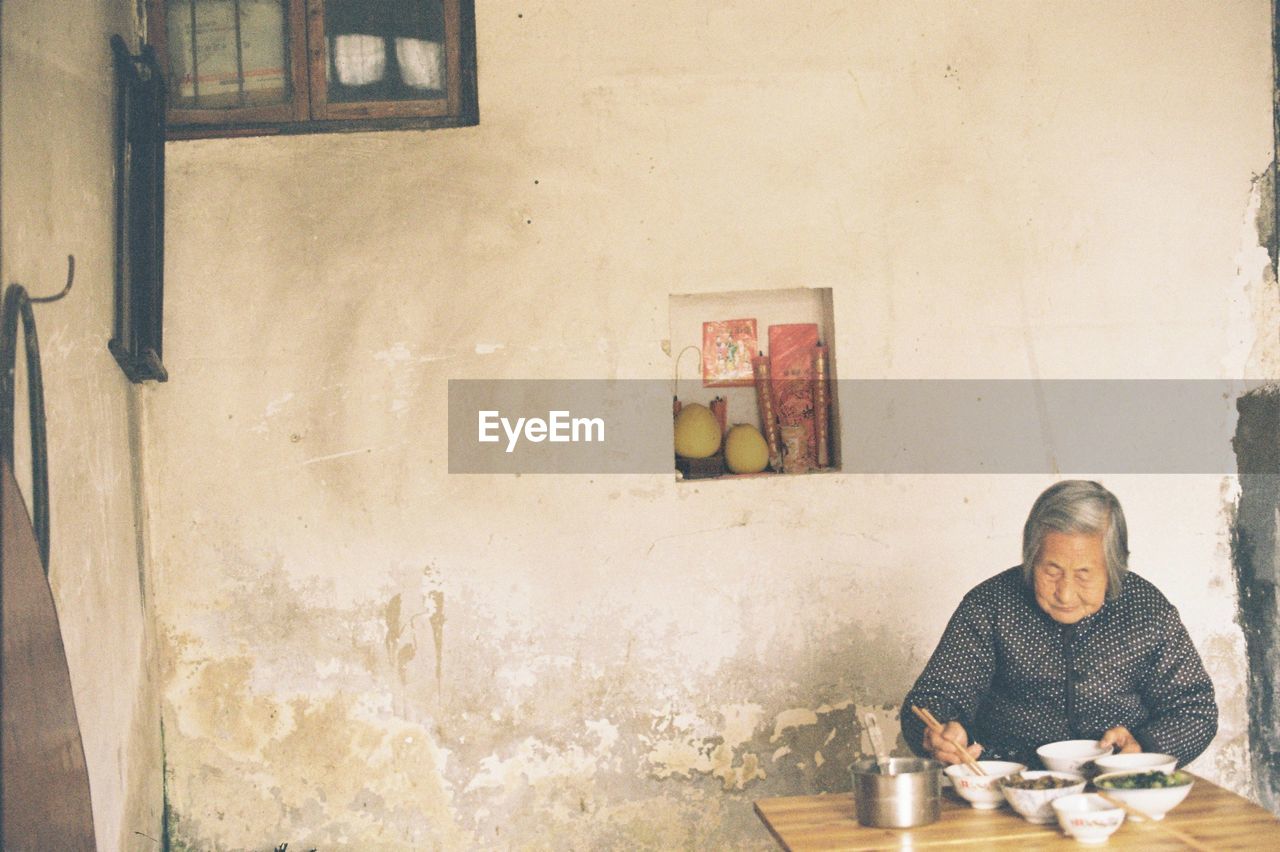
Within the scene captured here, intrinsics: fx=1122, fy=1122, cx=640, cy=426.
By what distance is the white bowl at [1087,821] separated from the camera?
2.10 meters

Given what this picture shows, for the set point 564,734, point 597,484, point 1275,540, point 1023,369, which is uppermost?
point 1023,369

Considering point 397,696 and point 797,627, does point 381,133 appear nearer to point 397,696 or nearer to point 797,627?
point 397,696

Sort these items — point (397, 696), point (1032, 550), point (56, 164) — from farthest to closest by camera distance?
point (397, 696), point (56, 164), point (1032, 550)

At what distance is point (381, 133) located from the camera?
392 cm

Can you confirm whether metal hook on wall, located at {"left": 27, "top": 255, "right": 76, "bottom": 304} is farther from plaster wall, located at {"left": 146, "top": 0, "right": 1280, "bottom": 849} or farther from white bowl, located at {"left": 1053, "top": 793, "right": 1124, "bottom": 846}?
white bowl, located at {"left": 1053, "top": 793, "right": 1124, "bottom": 846}

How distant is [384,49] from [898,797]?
3.06m

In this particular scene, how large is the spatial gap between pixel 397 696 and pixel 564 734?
0.58 meters

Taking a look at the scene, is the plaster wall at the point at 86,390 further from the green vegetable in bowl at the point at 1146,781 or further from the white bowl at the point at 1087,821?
the green vegetable in bowl at the point at 1146,781

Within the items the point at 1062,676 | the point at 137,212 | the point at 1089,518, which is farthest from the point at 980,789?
the point at 137,212

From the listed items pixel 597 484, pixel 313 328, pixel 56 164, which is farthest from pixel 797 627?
pixel 56 164

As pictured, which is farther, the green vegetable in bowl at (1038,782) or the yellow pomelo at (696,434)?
the yellow pomelo at (696,434)

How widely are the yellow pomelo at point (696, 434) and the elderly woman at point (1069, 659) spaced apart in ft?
4.42

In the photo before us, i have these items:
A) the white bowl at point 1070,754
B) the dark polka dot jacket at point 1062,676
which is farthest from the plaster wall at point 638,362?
the white bowl at point 1070,754

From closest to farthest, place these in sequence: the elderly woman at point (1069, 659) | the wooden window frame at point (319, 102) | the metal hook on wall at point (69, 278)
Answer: the elderly woman at point (1069, 659)
the metal hook on wall at point (69, 278)
the wooden window frame at point (319, 102)
